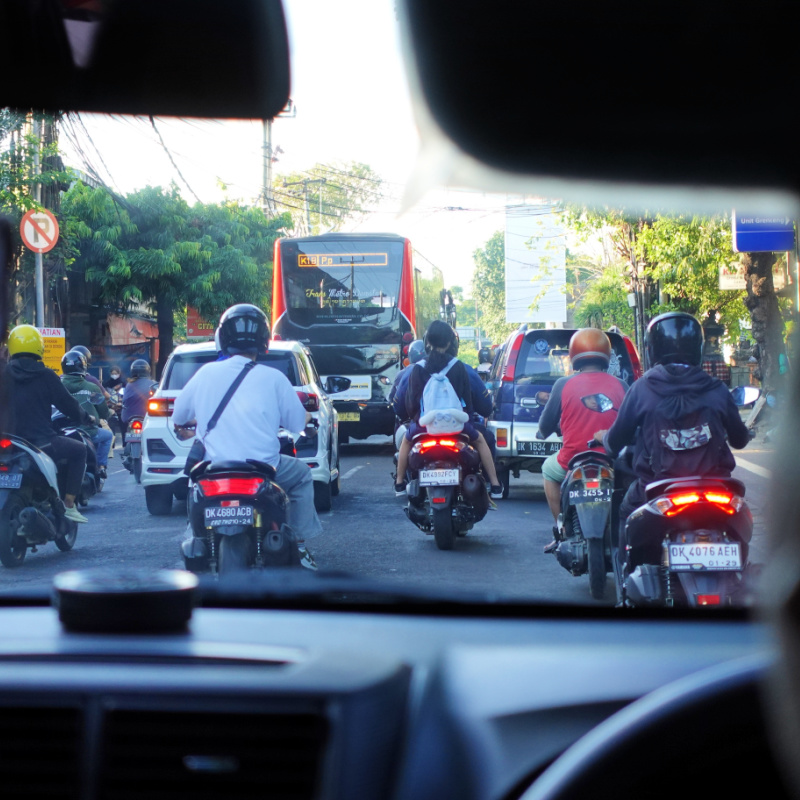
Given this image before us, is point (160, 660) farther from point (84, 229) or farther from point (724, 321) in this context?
point (84, 229)

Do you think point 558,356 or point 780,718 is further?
point 558,356

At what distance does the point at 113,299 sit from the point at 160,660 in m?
22.5

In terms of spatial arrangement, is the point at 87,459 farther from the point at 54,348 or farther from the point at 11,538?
the point at 54,348

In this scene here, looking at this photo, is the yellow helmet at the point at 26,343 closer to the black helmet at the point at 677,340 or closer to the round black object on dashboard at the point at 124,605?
the black helmet at the point at 677,340

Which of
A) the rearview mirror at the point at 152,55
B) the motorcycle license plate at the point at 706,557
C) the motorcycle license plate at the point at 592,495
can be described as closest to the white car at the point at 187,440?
the motorcycle license plate at the point at 592,495

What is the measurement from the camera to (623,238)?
10289 mm

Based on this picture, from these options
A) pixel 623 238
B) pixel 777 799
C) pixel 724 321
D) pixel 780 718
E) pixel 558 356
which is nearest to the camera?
pixel 780 718

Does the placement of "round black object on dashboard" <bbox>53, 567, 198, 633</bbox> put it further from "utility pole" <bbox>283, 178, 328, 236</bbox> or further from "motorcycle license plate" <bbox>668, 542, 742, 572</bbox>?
"utility pole" <bbox>283, 178, 328, 236</bbox>

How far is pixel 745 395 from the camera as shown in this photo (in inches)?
176

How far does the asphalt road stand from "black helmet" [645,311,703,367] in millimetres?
505

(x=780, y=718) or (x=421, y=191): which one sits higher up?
(x=421, y=191)

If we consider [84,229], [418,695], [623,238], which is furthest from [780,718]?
[84,229]

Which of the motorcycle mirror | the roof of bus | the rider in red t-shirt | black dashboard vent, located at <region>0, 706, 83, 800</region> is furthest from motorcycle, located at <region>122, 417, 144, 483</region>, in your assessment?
black dashboard vent, located at <region>0, 706, 83, 800</region>

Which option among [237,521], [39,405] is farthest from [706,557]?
[39,405]
